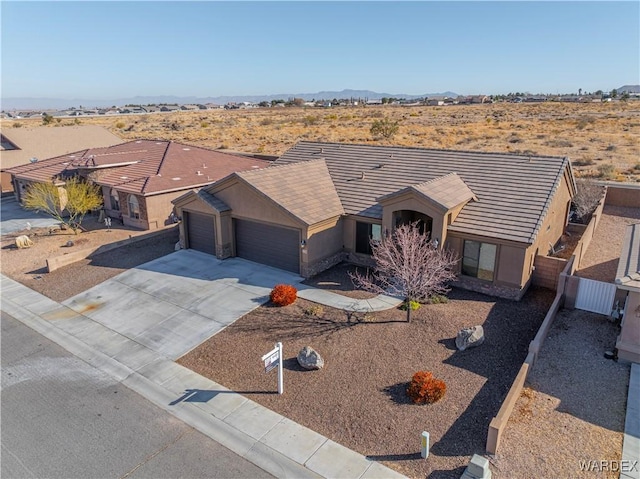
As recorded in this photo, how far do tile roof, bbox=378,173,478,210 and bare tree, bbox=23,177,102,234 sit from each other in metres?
20.0

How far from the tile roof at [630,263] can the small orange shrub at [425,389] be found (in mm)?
6238

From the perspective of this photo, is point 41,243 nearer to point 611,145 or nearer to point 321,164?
point 321,164

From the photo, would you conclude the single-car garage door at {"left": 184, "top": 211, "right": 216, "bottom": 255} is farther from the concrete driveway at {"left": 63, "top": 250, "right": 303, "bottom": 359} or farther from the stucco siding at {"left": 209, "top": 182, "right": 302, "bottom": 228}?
the stucco siding at {"left": 209, "top": 182, "right": 302, "bottom": 228}

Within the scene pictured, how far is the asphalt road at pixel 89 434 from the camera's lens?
10641mm

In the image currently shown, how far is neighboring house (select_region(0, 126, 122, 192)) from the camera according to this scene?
139 feet

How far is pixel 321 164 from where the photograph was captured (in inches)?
1030

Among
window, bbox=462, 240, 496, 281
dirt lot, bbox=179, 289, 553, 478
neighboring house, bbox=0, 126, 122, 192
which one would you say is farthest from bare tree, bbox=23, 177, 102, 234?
window, bbox=462, 240, 496, 281

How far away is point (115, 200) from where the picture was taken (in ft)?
105

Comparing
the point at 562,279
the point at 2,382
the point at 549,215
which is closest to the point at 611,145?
the point at 549,215

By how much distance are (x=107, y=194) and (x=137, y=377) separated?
21.8 m

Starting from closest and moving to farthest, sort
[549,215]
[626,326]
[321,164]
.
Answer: [626,326], [549,215], [321,164]

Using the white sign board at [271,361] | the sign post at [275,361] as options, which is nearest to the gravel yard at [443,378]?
the sign post at [275,361]

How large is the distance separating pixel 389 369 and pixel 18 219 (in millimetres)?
32180

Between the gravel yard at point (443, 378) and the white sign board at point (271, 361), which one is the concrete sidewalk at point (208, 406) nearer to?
the gravel yard at point (443, 378)
